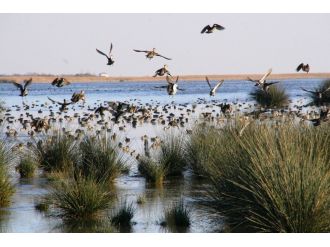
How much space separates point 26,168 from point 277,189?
329 inches

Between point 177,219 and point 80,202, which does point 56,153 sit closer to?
point 80,202

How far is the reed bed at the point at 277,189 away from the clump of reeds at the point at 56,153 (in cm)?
646

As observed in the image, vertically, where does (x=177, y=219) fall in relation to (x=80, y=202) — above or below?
below

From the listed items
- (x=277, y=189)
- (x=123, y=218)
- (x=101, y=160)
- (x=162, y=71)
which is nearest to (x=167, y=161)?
(x=101, y=160)

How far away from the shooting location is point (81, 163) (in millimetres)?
16078

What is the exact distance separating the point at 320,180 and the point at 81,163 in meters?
7.52

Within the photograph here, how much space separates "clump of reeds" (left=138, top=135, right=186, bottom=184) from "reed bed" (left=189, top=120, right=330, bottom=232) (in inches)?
208

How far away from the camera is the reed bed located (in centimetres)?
952

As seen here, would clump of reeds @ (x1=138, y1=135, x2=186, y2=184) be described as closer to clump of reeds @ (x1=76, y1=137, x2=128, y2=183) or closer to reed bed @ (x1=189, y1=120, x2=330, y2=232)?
clump of reeds @ (x1=76, y1=137, x2=128, y2=183)

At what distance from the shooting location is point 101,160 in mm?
15641

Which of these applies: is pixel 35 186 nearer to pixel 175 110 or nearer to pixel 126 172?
pixel 126 172

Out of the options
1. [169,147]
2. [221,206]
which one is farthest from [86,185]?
[169,147]

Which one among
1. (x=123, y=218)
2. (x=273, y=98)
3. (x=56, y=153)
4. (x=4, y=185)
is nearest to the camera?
(x=123, y=218)

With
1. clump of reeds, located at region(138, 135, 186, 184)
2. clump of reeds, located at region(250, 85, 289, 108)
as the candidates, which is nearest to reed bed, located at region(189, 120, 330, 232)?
clump of reeds, located at region(138, 135, 186, 184)
